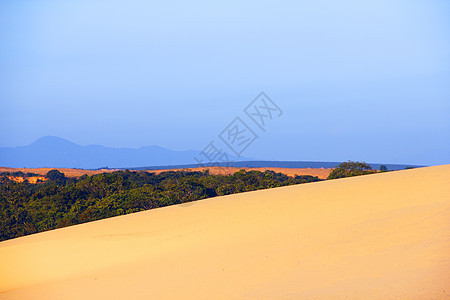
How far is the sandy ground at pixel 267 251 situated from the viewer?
965cm

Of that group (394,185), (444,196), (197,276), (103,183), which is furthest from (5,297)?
(103,183)

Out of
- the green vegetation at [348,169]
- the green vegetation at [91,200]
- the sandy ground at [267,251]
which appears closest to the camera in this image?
the sandy ground at [267,251]

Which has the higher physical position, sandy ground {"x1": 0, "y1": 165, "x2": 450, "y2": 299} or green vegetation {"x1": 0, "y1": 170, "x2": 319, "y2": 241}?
green vegetation {"x1": 0, "y1": 170, "x2": 319, "y2": 241}

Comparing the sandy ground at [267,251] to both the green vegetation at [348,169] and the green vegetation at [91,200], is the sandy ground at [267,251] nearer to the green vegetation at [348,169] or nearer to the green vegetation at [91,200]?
the green vegetation at [91,200]

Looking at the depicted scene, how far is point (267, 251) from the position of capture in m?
12.5

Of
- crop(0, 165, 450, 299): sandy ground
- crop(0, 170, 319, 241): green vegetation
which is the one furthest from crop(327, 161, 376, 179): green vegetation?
crop(0, 165, 450, 299): sandy ground

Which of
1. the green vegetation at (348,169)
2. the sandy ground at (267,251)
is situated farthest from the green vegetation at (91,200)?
the sandy ground at (267,251)

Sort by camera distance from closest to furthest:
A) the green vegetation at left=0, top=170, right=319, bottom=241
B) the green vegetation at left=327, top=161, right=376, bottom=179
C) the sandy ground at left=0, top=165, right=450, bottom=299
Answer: the sandy ground at left=0, top=165, right=450, bottom=299 < the green vegetation at left=0, top=170, right=319, bottom=241 < the green vegetation at left=327, top=161, right=376, bottom=179

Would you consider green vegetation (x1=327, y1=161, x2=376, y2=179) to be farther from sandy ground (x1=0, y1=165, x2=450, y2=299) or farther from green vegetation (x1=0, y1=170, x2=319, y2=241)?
sandy ground (x1=0, y1=165, x2=450, y2=299)

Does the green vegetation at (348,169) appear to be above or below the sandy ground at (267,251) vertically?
above

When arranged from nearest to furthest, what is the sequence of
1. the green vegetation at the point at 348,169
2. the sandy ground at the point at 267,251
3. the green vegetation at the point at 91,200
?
the sandy ground at the point at 267,251 < the green vegetation at the point at 91,200 < the green vegetation at the point at 348,169

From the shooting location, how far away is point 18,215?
1131 inches

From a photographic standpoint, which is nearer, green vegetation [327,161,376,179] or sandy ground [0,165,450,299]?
sandy ground [0,165,450,299]

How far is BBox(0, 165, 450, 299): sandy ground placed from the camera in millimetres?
9648
